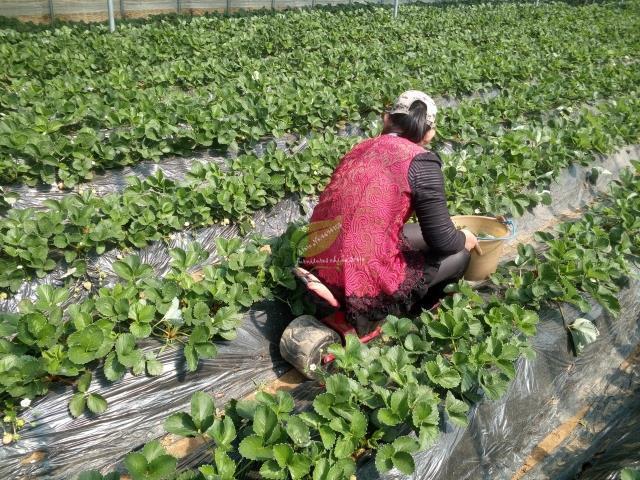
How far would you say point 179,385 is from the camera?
2.59 m

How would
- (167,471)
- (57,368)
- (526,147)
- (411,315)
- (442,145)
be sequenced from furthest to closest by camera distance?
1. (442,145)
2. (526,147)
3. (411,315)
4. (57,368)
5. (167,471)

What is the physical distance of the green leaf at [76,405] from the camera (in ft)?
7.42

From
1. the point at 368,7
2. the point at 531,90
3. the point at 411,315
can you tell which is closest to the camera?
the point at 411,315

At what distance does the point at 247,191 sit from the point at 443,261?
174cm

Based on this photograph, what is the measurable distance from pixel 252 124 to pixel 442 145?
2030 mm

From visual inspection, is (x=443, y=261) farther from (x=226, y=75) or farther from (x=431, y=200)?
(x=226, y=75)

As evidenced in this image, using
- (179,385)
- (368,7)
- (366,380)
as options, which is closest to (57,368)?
(179,385)

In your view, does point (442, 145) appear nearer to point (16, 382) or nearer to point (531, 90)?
point (531, 90)

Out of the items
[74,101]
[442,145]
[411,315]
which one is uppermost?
[74,101]

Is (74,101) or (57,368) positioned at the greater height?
(74,101)

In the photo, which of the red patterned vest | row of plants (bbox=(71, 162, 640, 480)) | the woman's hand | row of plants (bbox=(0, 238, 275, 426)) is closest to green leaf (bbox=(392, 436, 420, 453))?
row of plants (bbox=(71, 162, 640, 480))

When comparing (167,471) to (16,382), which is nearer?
(167,471)

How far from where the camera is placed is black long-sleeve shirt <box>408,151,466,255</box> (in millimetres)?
2381

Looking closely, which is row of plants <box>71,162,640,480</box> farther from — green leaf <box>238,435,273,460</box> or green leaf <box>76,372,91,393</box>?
green leaf <box>76,372,91,393</box>
